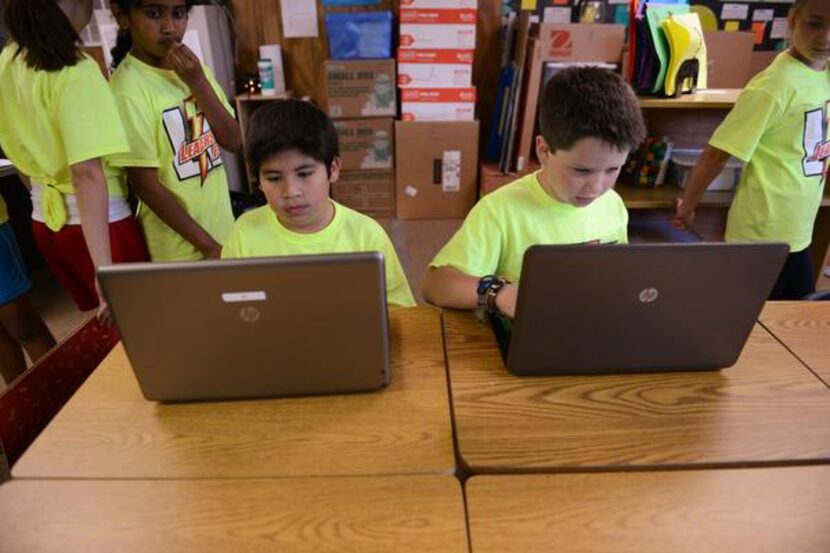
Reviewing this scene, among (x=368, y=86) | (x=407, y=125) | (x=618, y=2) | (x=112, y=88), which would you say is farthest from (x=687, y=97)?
(x=112, y=88)

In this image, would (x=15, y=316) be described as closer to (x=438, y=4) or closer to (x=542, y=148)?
(x=542, y=148)

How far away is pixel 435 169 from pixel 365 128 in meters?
0.50

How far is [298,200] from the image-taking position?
1092mm

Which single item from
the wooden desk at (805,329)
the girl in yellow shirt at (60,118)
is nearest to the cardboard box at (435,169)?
the girl in yellow shirt at (60,118)

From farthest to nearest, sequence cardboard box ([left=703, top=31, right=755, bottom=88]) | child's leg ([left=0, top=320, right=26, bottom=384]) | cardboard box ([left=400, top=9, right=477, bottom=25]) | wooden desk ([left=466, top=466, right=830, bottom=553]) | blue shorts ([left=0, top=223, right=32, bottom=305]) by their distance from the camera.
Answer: cardboard box ([left=703, top=31, right=755, bottom=88]) < cardboard box ([left=400, top=9, right=477, bottom=25]) < child's leg ([left=0, top=320, right=26, bottom=384]) < blue shorts ([left=0, top=223, right=32, bottom=305]) < wooden desk ([left=466, top=466, right=830, bottom=553])

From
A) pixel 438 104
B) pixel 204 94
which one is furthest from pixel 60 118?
pixel 438 104

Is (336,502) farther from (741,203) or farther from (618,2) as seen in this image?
(618,2)

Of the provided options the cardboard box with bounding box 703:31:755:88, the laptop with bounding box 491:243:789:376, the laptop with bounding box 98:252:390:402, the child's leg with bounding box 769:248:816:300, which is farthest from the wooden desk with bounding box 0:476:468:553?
the cardboard box with bounding box 703:31:755:88

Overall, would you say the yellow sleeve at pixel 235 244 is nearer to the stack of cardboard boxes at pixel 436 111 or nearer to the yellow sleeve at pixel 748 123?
the yellow sleeve at pixel 748 123

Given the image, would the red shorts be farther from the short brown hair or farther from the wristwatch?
the short brown hair

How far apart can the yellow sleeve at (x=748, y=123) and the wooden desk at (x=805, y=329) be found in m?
0.65

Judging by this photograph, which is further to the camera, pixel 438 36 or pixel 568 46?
pixel 438 36

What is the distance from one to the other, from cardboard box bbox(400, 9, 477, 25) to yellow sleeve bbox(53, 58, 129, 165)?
2186mm

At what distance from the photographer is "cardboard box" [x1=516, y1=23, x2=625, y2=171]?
2.92m
